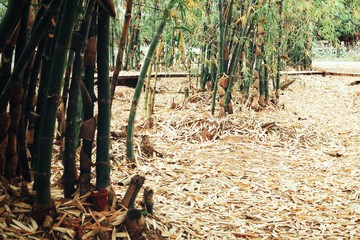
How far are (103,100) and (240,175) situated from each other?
1432 mm

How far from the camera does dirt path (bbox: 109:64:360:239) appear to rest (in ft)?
6.36

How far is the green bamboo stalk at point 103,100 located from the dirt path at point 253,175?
11.4 inches

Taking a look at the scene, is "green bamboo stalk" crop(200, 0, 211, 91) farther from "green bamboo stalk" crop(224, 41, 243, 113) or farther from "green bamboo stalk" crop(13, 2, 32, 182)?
"green bamboo stalk" crop(13, 2, 32, 182)

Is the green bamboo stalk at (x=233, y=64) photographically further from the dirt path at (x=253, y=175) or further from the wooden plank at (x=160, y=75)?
the wooden plank at (x=160, y=75)

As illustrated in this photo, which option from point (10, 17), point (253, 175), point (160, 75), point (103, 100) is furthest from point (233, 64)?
point (160, 75)

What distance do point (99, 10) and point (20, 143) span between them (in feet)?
1.60

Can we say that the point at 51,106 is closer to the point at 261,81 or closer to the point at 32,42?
the point at 32,42

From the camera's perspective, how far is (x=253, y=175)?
2.72 metres

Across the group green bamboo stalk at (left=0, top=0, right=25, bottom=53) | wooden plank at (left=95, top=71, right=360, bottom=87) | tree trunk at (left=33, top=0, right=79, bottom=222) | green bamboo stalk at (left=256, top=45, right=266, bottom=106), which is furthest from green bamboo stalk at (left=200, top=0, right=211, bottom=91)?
tree trunk at (left=33, top=0, right=79, bottom=222)

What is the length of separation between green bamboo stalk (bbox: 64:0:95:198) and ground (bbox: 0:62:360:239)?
0.28 feet

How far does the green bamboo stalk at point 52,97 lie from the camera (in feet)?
3.76

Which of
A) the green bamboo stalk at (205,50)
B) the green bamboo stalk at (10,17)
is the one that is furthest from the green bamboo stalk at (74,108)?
the green bamboo stalk at (205,50)

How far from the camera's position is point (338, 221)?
2.07 m

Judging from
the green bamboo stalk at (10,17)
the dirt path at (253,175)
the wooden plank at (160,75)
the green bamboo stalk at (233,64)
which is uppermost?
the green bamboo stalk at (10,17)
